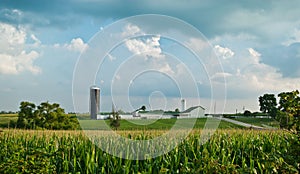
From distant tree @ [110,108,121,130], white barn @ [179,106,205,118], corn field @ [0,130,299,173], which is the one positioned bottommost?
corn field @ [0,130,299,173]

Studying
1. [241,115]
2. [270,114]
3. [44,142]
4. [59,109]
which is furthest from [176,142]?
[241,115]

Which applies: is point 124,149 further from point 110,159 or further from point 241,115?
point 241,115

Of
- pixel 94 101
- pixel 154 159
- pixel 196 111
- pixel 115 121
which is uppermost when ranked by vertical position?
pixel 94 101

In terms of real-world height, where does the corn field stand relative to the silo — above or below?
below

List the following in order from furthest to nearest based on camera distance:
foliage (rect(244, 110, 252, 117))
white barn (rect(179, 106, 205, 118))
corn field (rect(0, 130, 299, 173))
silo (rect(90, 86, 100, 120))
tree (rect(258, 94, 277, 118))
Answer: foliage (rect(244, 110, 252, 117)) < tree (rect(258, 94, 277, 118)) < white barn (rect(179, 106, 205, 118)) < silo (rect(90, 86, 100, 120)) < corn field (rect(0, 130, 299, 173))

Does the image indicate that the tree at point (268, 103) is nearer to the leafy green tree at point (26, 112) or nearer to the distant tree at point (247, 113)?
the distant tree at point (247, 113)

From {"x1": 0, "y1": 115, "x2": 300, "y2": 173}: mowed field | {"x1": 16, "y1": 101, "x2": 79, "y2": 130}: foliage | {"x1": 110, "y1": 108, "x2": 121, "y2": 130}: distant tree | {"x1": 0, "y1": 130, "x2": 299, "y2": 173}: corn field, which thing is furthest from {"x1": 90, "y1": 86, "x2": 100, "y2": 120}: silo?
{"x1": 16, "y1": 101, "x2": 79, "y2": 130}: foliage

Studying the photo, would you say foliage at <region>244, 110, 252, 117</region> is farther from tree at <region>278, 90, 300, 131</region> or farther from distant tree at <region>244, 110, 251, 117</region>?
tree at <region>278, 90, 300, 131</region>

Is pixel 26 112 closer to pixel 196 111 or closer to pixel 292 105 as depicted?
pixel 196 111

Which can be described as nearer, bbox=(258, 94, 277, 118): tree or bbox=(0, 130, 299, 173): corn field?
bbox=(0, 130, 299, 173): corn field

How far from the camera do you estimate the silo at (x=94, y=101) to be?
27.9 ft

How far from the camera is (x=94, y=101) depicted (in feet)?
29.2

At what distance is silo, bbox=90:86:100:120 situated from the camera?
8495 mm

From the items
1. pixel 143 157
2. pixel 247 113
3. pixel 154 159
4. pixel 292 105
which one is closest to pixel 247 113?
pixel 247 113
